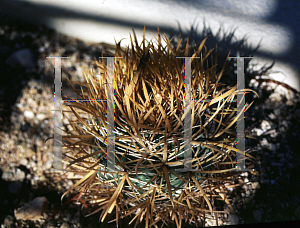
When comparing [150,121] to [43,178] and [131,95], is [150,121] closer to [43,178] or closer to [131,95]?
[131,95]

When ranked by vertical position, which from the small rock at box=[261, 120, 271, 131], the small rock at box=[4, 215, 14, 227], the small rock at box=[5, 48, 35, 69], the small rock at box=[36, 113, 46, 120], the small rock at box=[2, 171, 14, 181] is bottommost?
the small rock at box=[4, 215, 14, 227]

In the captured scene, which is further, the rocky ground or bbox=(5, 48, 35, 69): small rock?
bbox=(5, 48, 35, 69): small rock

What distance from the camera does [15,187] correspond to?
599 mm

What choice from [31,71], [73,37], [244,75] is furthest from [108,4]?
[244,75]

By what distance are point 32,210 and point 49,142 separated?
19 cm

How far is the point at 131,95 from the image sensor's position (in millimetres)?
332

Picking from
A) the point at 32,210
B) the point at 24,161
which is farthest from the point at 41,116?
the point at 32,210

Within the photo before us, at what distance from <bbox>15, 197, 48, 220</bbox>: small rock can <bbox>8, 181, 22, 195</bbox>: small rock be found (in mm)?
55

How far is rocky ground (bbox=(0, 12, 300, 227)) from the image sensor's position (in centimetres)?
58

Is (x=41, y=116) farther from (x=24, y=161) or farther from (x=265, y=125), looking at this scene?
(x=265, y=125)

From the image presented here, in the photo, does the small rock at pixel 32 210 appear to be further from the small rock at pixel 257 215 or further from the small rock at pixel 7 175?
the small rock at pixel 257 215

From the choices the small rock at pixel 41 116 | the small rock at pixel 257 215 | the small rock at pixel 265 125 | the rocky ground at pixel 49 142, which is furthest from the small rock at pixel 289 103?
the small rock at pixel 41 116

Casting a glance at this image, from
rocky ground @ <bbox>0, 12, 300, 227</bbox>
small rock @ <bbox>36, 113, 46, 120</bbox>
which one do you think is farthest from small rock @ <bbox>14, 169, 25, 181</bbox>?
small rock @ <bbox>36, 113, 46, 120</bbox>

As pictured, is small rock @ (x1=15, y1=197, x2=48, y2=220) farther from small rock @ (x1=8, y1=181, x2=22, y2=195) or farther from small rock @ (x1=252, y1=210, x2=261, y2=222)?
small rock @ (x1=252, y1=210, x2=261, y2=222)
